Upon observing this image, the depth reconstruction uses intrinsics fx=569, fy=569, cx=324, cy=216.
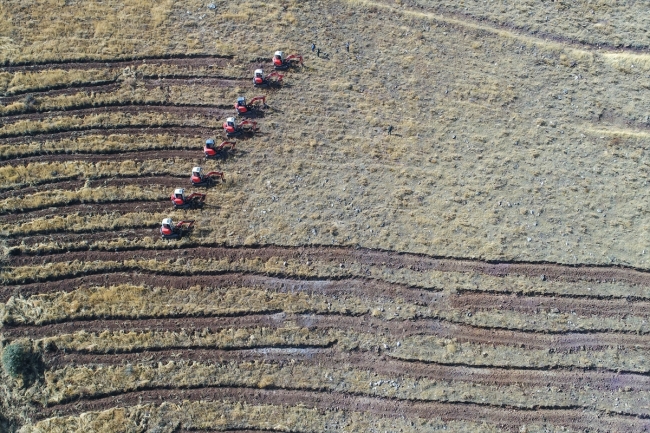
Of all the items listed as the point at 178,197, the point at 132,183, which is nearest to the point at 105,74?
the point at 132,183

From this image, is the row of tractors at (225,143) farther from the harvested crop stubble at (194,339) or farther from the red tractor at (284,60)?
the harvested crop stubble at (194,339)

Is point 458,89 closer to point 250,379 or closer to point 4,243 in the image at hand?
point 250,379

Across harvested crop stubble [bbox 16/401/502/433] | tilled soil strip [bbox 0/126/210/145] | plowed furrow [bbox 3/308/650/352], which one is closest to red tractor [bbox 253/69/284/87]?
tilled soil strip [bbox 0/126/210/145]

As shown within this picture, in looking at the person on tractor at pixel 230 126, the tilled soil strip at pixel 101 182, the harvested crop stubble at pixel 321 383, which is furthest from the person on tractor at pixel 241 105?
the harvested crop stubble at pixel 321 383

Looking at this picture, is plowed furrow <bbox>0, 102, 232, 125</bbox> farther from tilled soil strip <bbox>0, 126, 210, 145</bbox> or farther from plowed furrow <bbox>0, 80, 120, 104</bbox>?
plowed furrow <bbox>0, 80, 120, 104</bbox>

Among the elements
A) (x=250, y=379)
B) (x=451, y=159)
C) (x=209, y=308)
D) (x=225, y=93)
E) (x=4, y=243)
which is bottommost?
(x=250, y=379)

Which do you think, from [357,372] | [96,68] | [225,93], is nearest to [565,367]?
[357,372]

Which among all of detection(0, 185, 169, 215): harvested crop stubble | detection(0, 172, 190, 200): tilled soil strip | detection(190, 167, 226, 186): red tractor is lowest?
detection(0, 185, 169, 215): harvested crop stubble

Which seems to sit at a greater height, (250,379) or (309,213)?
(309,213)
